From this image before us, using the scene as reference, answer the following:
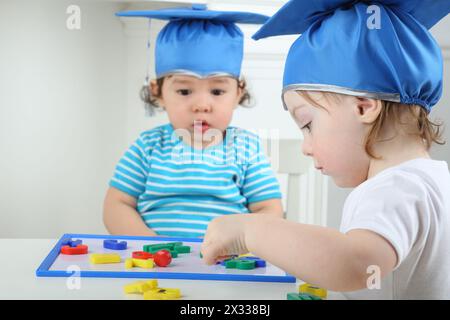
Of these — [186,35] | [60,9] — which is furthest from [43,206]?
[186,35]

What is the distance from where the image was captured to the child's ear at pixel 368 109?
2.30 feet

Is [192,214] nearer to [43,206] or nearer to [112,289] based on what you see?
[43,206]

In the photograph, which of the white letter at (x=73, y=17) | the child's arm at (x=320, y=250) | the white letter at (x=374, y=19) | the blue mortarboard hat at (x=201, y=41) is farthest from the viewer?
the white letter at (x=73, y=17)

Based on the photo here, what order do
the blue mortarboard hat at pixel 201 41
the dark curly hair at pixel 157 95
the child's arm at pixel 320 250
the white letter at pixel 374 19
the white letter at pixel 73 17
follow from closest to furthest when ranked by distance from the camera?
the child's arm at pixel 320 250
the white letter at pixel 374 19
the blue mortarboard hat at pixel 201 41
the dark curly hair at pixel 157 95
the white letter at pixel 73 17

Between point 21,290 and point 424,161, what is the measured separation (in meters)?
0.43

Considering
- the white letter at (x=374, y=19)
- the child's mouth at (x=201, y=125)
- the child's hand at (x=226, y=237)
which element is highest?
the white letter at (x=374, y=19)

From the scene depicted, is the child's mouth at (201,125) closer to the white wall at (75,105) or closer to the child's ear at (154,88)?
the child's ear at (154,88)

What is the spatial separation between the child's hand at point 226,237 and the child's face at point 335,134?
0.16 m

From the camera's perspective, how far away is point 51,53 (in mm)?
1671

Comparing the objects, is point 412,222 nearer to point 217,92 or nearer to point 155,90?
point 217,92

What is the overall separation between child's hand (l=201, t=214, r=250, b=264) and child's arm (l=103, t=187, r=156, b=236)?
0.66 metres

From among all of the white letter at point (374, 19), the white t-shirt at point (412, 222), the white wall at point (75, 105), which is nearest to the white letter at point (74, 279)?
the white t-shirt at point (412, 222)

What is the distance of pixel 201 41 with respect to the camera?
1312 mm

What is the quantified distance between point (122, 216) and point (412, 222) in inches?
32.9
